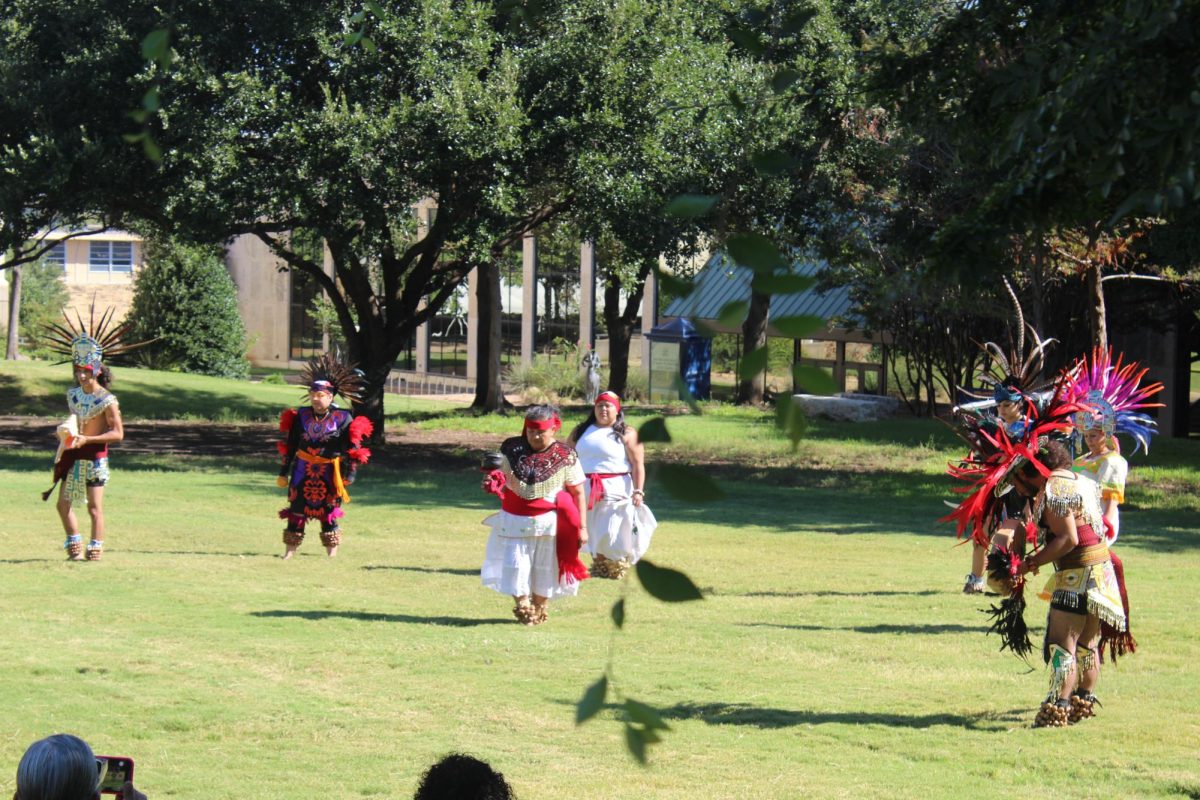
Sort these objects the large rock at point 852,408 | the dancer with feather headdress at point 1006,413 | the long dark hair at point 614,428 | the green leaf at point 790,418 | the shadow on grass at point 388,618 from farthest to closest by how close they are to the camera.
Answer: the large rock at point 852,408
the long dark hair at point 614,428
the shadow on grass at point 388,618
the dancer with feather headdress at point 1006,413
the green leaf at point 790,418

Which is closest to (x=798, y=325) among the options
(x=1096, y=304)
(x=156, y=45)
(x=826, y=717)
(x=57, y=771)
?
(x=156, y=45)

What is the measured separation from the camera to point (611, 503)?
13.3 meters

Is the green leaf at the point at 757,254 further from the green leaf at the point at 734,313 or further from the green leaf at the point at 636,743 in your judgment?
the green leaf at the point at 636,743

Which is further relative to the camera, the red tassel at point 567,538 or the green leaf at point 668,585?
the red tassel at point 567,538

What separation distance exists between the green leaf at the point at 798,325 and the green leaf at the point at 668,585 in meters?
0.31

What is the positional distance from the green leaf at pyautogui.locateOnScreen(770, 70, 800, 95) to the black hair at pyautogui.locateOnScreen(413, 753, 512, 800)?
236cm

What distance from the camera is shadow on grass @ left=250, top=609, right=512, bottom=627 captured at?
439 inches

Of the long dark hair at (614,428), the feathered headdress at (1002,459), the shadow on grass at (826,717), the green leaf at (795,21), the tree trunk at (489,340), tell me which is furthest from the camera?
the tree trunk at (489,340)

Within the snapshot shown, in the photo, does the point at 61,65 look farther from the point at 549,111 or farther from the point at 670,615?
the point at 670,615

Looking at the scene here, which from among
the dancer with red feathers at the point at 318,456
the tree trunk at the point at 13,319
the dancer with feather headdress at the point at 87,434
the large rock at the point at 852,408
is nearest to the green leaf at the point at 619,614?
the dancer with feather headdress at the point at 87,434

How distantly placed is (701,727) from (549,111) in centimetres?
1485

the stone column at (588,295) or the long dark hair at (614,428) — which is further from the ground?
the stone column at (588,295)

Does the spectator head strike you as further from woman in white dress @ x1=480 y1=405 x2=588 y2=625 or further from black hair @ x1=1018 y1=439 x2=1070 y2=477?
woman in white dress @ x1=480 y1=405 x2=588 y2=625

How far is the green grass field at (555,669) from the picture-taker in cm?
741
